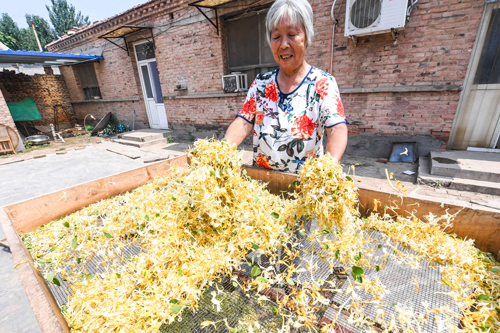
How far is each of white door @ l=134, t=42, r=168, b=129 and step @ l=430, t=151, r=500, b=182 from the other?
990 cm

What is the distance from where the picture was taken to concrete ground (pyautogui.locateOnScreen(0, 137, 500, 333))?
2.33 meters

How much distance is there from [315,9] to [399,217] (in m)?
5.30

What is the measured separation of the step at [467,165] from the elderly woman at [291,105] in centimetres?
352

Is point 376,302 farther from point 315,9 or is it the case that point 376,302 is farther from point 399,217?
point 315,9

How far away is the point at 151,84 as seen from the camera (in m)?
9.95

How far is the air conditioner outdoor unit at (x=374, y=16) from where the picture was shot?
4130 millimetres

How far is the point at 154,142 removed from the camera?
29.4 feet

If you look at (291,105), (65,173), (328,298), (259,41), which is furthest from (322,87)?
Answer: (65,173)

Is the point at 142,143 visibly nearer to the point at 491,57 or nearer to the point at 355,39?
the point at 355,39

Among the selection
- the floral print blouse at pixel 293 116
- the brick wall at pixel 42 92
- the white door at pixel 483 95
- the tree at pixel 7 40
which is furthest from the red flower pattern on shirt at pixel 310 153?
the tree at pixel 7 40

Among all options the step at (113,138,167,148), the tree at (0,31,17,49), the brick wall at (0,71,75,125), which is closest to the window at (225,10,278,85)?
the step at (113,138,167,148)

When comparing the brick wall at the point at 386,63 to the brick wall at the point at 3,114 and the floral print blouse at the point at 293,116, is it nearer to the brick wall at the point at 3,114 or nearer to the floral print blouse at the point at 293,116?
the floral print blouse at the point at 293,116

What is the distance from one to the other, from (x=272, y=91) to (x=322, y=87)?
44 centimetres

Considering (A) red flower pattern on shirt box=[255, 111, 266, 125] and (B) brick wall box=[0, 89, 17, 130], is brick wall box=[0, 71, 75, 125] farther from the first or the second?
(A) red flower pattern on shirt box=[255, 111, 266, 125]
